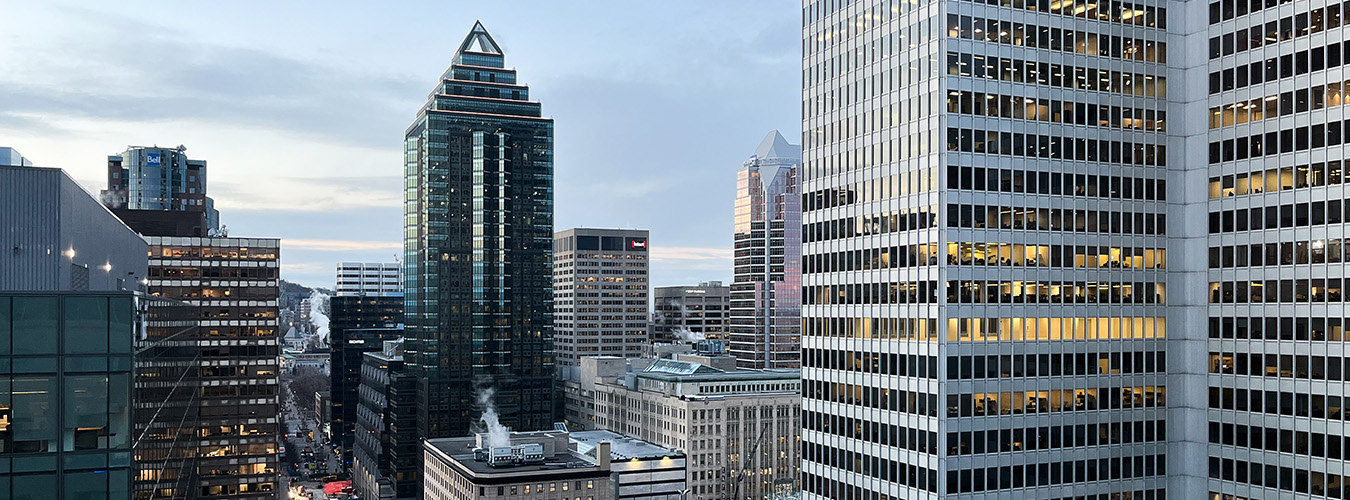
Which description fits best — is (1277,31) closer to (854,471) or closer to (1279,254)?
(1279,254)

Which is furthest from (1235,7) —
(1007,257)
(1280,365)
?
(1280,365)

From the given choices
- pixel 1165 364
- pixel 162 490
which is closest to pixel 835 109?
pixel 1165 364

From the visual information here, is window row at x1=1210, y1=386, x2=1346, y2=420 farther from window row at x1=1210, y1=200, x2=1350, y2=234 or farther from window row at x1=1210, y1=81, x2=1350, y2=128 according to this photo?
window row at x1=1210, y1=81, x2=1350, y2=128

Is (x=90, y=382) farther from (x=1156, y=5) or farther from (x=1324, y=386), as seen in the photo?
(x=1156, y=5)

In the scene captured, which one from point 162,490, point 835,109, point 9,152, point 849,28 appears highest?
point 849,28

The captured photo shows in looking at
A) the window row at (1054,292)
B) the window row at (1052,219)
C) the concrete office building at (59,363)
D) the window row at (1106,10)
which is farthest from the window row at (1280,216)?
the concrete office building at (59,363)

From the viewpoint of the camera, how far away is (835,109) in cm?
11181

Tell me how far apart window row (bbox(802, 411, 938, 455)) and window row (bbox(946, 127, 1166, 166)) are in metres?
24.1

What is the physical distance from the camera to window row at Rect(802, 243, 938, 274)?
98688 mm

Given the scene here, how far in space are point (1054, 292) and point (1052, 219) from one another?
6.28 metres

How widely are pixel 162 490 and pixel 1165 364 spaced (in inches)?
3399

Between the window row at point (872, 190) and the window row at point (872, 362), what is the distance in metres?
13.8

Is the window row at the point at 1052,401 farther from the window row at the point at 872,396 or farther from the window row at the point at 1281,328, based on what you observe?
the window row at the point at 1281,328

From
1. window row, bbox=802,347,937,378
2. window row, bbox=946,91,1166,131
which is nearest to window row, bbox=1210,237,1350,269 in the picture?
window row, bbox=946,91,1166,131
